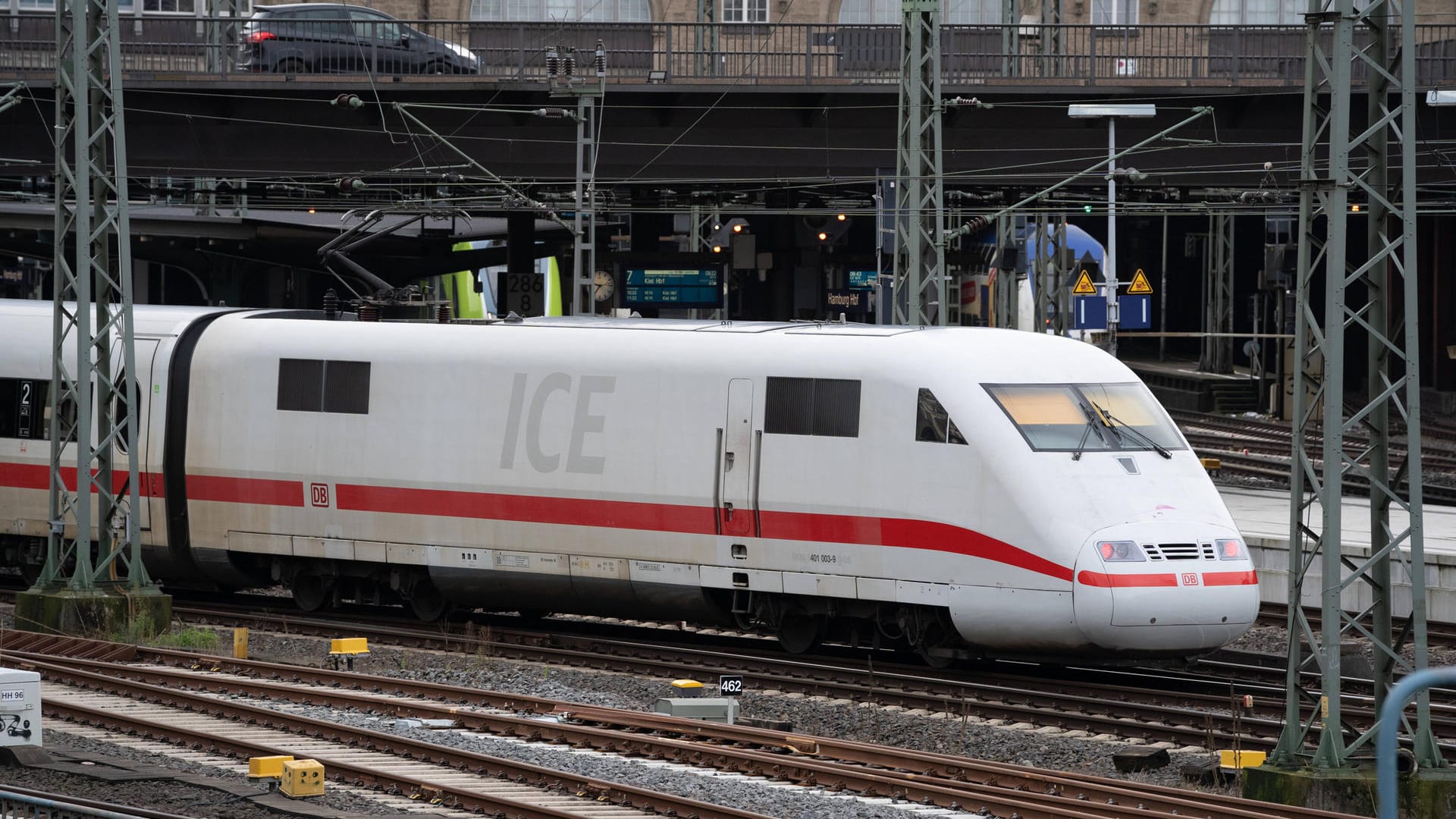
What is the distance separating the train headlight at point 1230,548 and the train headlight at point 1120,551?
0.72 m

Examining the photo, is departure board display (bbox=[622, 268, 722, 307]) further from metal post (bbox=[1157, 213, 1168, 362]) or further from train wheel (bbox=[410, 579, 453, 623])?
metal post (bbox=[1157, 213, 1168, 362])

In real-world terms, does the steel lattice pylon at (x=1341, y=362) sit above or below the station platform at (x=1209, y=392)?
above

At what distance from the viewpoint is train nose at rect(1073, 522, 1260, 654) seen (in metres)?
15.4

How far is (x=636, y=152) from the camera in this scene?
34.0m

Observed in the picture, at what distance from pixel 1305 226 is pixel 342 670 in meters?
9.54

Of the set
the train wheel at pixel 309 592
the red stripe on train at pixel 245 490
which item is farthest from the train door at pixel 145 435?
the train wheel at pixel 309 592

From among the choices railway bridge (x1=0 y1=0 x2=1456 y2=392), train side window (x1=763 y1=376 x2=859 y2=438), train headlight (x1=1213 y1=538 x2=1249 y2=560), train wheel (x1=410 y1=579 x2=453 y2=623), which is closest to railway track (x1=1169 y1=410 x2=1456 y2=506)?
railway bridge (x1=0 y1=0 x2=1456 y2=392)

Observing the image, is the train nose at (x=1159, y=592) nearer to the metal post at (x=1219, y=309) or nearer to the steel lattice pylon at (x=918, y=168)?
the steel lattice pylon at (x=918, y=168)

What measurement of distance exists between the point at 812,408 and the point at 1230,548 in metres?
3.73

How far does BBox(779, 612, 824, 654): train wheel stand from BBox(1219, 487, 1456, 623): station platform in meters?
6.16

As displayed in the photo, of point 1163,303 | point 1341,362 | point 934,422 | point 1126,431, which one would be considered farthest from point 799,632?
point 1163,303

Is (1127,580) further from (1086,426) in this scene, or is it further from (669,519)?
(669,519)

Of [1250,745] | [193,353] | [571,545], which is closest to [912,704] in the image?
[1250,745]

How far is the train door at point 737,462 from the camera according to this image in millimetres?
17594
